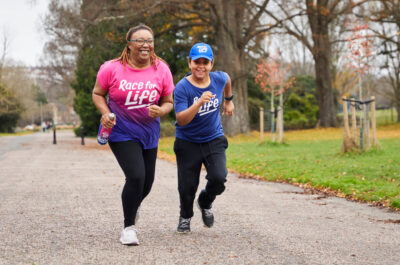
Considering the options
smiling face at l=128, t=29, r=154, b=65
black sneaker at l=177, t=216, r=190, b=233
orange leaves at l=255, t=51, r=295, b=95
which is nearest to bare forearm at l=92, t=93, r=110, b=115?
smiling face at l=128, t=29, r=154, b=65

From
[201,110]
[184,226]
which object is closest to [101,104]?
[201,110]

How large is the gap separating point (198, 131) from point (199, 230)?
117 cm

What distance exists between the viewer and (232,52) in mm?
29469

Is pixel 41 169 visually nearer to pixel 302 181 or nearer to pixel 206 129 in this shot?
pixel 302 181

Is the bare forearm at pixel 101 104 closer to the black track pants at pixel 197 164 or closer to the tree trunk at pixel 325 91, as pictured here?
the black track pants at pixel 197 164

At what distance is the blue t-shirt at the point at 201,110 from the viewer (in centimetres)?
480

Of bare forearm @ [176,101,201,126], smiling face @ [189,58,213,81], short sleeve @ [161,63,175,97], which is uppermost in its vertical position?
smiling face @ [189,58,213,81]

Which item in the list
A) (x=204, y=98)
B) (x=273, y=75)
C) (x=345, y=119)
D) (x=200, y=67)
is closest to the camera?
(x=204, y=98)

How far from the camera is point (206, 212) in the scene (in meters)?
5.38

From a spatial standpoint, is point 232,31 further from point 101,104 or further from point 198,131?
point 101,104

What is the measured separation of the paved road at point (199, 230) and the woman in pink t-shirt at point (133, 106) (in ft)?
1.67

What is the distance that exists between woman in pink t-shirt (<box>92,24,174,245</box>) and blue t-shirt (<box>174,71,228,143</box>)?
0.53 feet

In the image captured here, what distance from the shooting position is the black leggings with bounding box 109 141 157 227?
4.61 m

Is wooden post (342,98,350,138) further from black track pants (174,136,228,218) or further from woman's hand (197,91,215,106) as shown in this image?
woman's hand (197,91,215,106)
